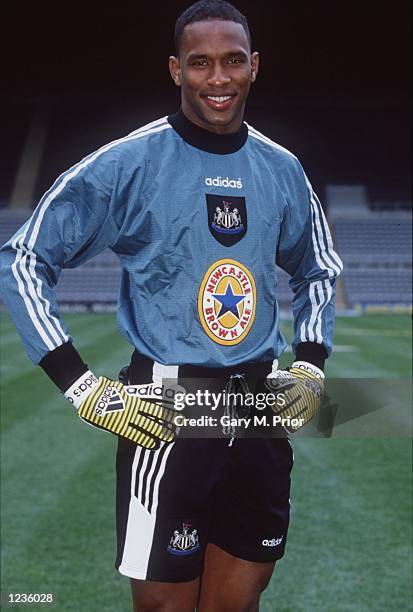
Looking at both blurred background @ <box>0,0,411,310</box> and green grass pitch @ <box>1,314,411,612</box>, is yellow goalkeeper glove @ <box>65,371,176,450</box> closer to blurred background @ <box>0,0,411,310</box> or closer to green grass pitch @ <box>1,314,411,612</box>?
green grass pitch @ <box>1,314,411,612</box>

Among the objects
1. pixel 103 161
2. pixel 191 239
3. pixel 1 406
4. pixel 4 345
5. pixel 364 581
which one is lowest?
pixel 4 345

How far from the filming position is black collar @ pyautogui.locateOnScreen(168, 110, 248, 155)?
A: 7.41 feet

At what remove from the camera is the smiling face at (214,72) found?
215cm

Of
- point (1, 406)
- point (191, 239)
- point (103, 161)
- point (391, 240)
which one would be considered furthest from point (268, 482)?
point (391, 240)

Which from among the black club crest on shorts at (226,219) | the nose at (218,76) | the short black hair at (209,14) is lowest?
the black club crest on shorts at (226,219)

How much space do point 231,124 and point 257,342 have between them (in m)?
0.65

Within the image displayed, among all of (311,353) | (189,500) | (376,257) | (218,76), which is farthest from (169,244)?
(376,257)

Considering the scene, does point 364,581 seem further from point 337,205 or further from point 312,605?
point 337,205

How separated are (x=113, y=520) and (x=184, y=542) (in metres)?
3.00

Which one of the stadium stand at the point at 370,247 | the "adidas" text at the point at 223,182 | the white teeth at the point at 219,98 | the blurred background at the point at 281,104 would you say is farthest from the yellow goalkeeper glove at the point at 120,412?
the stadium stand at the point at 370,247

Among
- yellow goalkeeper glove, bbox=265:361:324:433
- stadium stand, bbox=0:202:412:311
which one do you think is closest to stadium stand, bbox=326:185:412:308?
stadium stand, bbox=0:202:412:311

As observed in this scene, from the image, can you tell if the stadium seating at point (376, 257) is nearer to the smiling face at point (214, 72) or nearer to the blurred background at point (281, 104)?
the blurred background at point (281, 104)

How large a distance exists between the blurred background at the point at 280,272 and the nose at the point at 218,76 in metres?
2.74

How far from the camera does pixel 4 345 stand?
15.1 m
